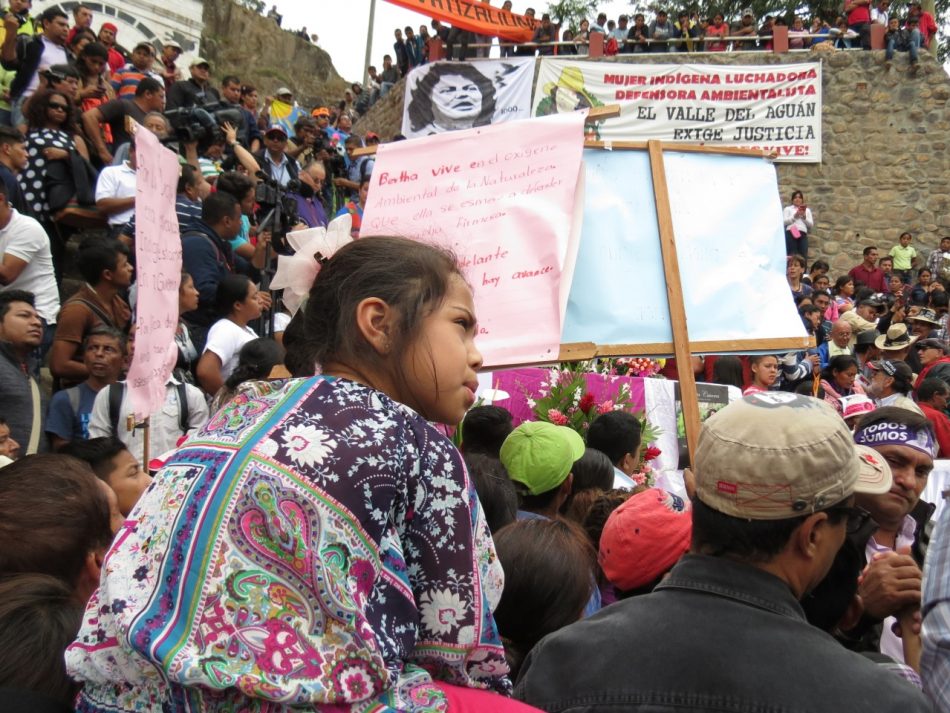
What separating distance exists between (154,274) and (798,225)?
13.7m

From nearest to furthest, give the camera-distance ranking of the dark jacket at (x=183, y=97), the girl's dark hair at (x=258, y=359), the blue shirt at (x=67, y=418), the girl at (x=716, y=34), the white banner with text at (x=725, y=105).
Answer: the blue shirt at (x=67, y=418)
the girl's dark hair at (x=258, y=359)
the dark jacket at (x=183, y=97)
the white banner with text at (x=725, y=105)
the girl at (x=716, y=34)

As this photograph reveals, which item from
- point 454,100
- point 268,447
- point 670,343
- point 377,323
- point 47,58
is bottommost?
point 670,343

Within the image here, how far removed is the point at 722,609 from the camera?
1451mm

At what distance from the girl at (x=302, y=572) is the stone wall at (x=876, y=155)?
1698cm

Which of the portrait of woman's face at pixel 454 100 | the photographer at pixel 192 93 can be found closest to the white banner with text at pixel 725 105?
the portrait of woman's face at pixel 454 100

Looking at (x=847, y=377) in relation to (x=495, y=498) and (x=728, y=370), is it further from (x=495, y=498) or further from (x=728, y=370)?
(x=495, y=498)

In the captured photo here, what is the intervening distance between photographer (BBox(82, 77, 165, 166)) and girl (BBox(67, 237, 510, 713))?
645 centimetres

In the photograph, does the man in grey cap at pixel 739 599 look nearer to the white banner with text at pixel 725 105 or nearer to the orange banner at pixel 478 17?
the white banner with text at pixel 725 105

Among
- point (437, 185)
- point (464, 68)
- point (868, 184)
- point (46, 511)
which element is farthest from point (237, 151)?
point (868, 184)

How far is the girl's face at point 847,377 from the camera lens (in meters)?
8.14

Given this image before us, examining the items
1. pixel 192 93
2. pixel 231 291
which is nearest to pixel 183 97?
pixel 192 93

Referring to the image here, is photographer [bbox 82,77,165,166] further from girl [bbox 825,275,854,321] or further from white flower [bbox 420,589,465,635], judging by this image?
girl [bbox 825,275,854,321]

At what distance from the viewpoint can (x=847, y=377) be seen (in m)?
8.14

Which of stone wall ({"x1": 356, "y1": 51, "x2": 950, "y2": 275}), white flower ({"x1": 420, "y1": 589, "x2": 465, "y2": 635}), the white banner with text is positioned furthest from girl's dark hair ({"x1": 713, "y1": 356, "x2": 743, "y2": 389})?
stone wall ({"x1": 356, "y1": 51, "x2": 950, "y2": 275})
